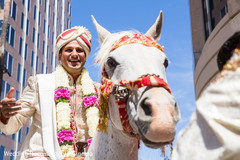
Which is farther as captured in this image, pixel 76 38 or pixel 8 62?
pixel 8 62

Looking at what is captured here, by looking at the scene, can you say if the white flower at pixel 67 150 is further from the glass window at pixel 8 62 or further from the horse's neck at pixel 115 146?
the glass window at pixel 8 62

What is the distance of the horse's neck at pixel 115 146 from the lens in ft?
8.81

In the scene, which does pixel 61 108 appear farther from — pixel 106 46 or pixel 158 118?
pixel 158 118

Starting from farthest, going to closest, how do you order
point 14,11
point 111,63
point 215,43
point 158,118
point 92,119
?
point 14,11 → point 215,43 → point 92,119 → point 111,63 → point 158,118

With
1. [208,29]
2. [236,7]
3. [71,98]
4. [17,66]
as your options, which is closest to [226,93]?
[71,98]

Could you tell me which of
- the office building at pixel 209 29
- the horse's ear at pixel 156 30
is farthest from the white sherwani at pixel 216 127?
the office building at pixel 209 29

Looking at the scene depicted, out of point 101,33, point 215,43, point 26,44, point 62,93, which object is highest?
point 26,44

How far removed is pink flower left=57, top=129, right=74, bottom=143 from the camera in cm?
380

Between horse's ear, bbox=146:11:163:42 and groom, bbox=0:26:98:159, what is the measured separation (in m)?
1.31

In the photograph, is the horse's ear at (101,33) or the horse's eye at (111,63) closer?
the horse's eye at (111,63)

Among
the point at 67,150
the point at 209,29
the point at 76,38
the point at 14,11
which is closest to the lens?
the point at 67,150

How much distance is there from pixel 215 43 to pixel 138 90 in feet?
48.1

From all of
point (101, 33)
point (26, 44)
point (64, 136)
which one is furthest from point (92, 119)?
point (26, 44)

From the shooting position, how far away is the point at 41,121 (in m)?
4.01
